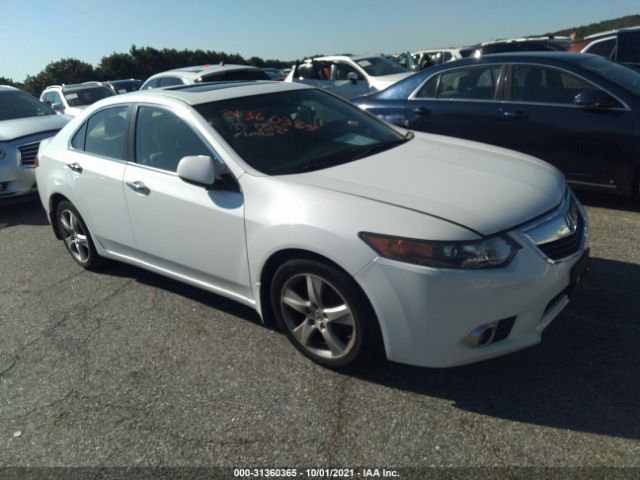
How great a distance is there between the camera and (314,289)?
2.92 metres

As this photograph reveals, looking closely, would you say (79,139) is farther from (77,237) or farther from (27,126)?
(27,126)

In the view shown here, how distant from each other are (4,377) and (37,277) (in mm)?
1720

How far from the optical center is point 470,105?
19.2ft

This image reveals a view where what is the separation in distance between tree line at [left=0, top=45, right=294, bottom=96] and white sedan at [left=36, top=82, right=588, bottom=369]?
32544 millimetres

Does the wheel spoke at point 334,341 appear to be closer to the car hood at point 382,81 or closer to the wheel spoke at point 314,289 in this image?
the wheel spoke at point 314,289

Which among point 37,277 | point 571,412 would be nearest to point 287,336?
point 571,412

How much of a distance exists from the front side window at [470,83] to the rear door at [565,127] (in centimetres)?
21

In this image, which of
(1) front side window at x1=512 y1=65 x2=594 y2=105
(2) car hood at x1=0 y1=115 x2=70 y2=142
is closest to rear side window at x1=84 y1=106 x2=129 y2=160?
(2) car hood at x1=0 y1=115 x2=70 y2=142

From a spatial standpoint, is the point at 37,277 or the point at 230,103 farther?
the point at 37,277

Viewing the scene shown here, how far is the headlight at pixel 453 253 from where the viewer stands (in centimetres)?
252

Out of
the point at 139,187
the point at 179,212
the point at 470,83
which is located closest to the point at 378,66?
the point at 470,83

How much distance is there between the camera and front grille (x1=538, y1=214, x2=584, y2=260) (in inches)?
107

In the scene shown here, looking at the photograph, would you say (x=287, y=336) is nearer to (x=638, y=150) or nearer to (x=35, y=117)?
(x=638, y=150)

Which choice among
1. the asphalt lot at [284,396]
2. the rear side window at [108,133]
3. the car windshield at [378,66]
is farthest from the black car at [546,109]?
the car windshield at [378,66]
